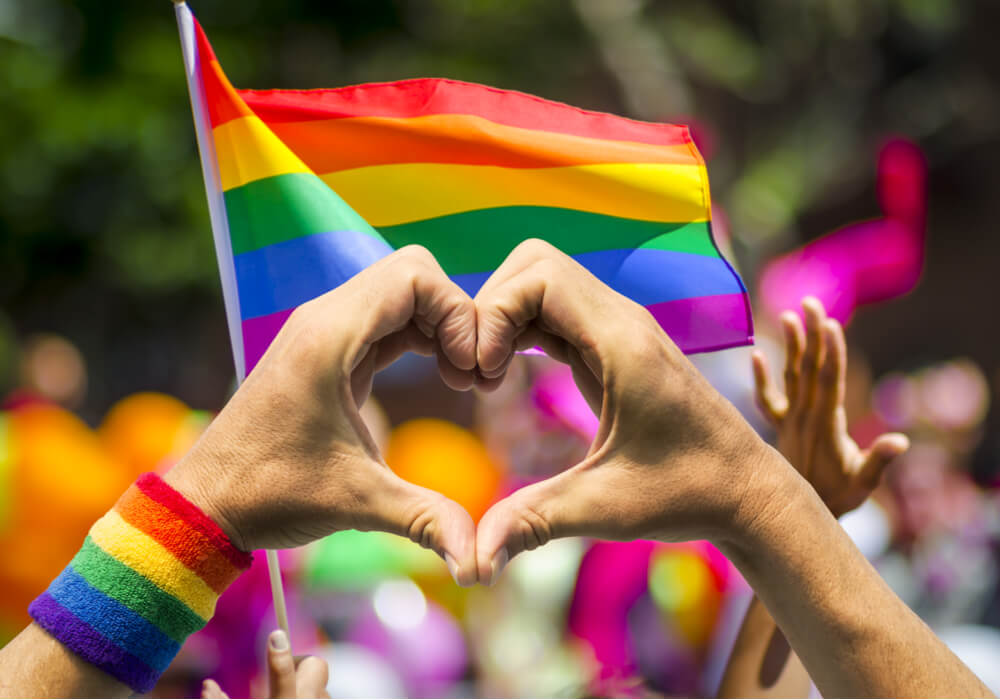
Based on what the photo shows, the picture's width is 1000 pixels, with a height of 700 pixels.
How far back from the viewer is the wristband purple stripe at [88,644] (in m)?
1.15

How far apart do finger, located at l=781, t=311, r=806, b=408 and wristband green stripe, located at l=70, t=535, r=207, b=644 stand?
1.42 metres

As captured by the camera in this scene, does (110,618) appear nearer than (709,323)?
Yes

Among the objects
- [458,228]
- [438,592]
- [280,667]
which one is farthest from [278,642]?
[438,592]

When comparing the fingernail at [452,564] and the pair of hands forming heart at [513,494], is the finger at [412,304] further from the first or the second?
the fingernail at [452,564]

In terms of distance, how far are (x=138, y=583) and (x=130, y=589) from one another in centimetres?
1

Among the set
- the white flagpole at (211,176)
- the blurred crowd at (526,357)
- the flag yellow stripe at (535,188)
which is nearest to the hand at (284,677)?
the white flagpole at (211,176)

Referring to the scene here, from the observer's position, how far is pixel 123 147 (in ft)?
26.2

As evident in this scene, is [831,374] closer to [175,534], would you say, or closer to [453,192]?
[453,192]

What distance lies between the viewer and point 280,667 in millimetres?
1686

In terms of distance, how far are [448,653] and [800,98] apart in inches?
386

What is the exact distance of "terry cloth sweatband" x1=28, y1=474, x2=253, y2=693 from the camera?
115 centimetres

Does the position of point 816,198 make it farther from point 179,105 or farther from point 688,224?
point 688,224

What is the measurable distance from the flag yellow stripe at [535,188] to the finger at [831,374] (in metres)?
0.41

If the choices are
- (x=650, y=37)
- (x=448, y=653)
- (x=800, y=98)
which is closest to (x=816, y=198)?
(x=800, y=98)
